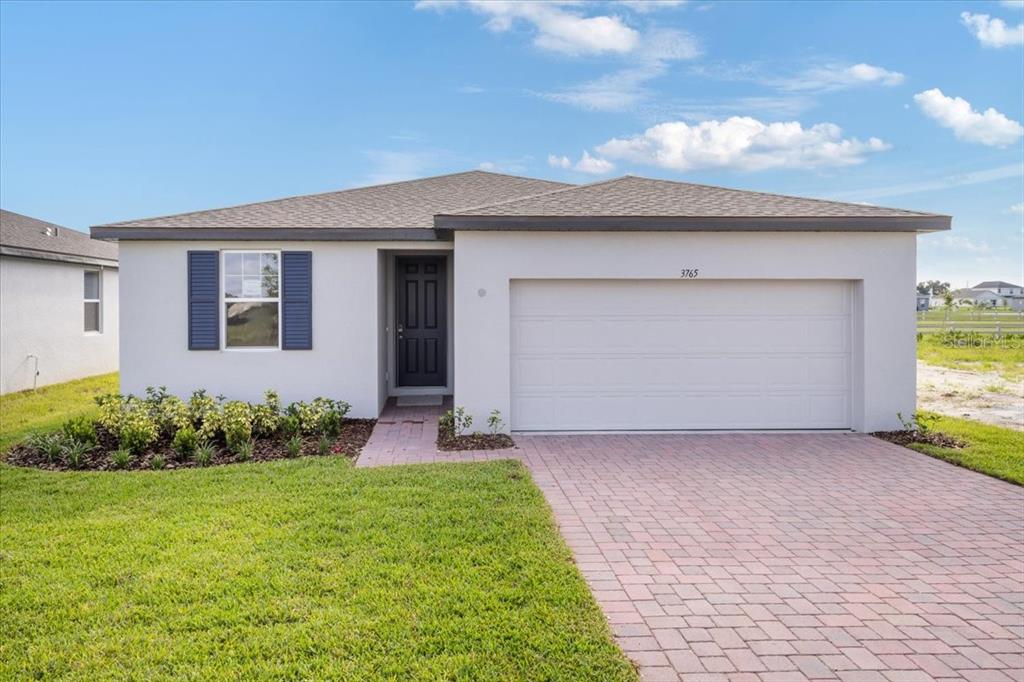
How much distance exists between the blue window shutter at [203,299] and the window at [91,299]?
331 inches

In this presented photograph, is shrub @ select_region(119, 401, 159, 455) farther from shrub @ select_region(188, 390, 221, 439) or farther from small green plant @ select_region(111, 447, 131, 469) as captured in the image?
shrub @ select_region(188, 390, 221, 439)

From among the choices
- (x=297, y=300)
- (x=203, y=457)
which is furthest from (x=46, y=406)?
(x=203, y=457)

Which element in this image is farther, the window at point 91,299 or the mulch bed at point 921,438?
the window at point 91,299

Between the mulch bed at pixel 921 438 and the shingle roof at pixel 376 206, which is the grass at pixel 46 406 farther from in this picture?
the mulch bed at pixel 921 438

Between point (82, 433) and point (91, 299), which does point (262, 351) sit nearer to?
point (82, 433)

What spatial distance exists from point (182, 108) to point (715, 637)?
16.4 metres

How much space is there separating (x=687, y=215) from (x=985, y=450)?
481 centimetres

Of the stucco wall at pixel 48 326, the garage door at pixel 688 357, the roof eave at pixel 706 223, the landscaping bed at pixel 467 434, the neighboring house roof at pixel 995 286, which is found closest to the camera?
the landscaping bed at pixel 467 434

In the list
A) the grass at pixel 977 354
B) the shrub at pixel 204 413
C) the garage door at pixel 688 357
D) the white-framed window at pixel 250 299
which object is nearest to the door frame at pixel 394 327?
the white-framed window at pixel 250 299

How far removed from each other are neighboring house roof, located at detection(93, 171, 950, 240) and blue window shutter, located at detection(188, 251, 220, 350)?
0.39 m

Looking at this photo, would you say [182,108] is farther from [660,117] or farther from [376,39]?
[660,117]

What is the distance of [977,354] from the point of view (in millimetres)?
22562

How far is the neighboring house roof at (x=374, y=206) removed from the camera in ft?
32.8

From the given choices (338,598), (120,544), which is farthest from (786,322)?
(120,544)
